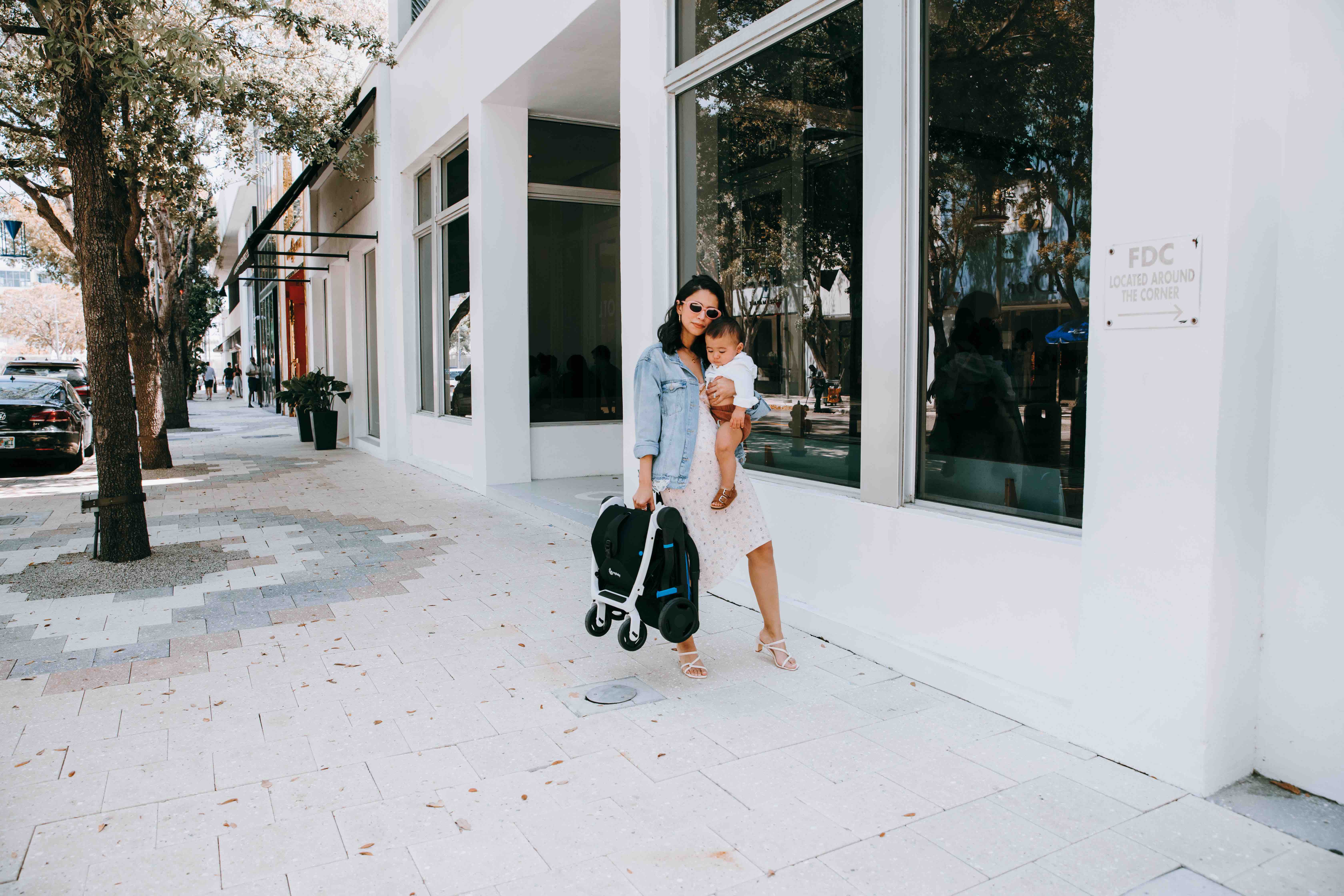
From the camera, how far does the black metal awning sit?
1357 centimetres

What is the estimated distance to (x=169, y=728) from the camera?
3680 millimetres

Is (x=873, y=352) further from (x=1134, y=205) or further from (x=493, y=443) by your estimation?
(x=493, y=443)

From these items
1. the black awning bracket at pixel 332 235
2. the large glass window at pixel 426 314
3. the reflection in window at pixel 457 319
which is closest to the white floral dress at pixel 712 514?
the reflection in window at pixel 457 319

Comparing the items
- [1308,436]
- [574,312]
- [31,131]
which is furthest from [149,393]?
[1308,436]

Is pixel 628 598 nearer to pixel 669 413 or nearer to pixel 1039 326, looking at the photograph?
pixel 669 413

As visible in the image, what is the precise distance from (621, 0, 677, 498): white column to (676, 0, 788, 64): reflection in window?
108 mm

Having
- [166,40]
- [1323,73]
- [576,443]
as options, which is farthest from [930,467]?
[576,443]

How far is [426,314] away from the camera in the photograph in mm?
12719

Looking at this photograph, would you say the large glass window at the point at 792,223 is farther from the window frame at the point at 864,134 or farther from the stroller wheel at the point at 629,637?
the stroller wheel at the point at 629,637

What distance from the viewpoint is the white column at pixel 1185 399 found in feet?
9.39

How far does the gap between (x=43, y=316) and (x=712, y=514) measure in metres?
75.3

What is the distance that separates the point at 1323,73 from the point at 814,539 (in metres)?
2.87

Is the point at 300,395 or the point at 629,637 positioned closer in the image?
the point at 629,637

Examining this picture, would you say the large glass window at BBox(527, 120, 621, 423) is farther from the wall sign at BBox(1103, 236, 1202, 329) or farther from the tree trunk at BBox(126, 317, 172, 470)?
the wall sign at BBox(1103, 236, 1202, 329)
